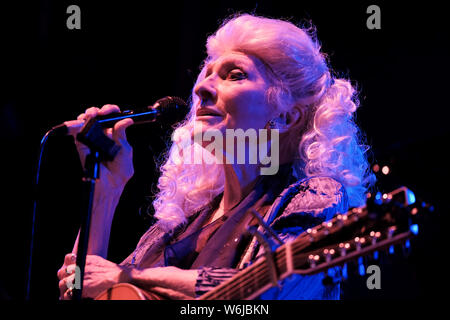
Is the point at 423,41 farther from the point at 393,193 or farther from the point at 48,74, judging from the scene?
the point at 48,74

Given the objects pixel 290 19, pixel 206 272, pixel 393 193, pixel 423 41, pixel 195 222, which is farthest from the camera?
pixel 290 19

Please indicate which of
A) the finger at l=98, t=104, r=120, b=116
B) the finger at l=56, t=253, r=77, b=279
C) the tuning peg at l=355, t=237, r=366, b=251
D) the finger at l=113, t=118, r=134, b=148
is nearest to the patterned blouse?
the tuning peg at l=355, t=237, r=366, b=251

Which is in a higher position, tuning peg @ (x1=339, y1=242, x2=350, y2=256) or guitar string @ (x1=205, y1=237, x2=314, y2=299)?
tuning peg @ (x1=339, y1=242, x2=350, y2=256)

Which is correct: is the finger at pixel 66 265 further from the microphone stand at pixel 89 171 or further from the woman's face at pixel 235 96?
the woman's face at pixel 235 96

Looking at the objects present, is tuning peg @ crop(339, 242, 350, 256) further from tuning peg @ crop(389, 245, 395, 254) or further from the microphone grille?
the microphone grille

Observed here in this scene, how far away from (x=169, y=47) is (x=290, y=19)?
102 cm

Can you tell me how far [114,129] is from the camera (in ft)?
7.40

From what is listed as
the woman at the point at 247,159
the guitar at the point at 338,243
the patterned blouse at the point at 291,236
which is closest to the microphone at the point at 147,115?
the woman at the point at 247,159

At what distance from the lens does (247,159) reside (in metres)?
2.57

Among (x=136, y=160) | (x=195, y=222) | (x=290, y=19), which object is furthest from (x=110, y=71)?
(x=195, y=222)

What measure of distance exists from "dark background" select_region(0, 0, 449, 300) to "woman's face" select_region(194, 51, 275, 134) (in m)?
0.36

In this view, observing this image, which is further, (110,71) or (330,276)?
(110,71)

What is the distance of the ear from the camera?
257 centimetres
